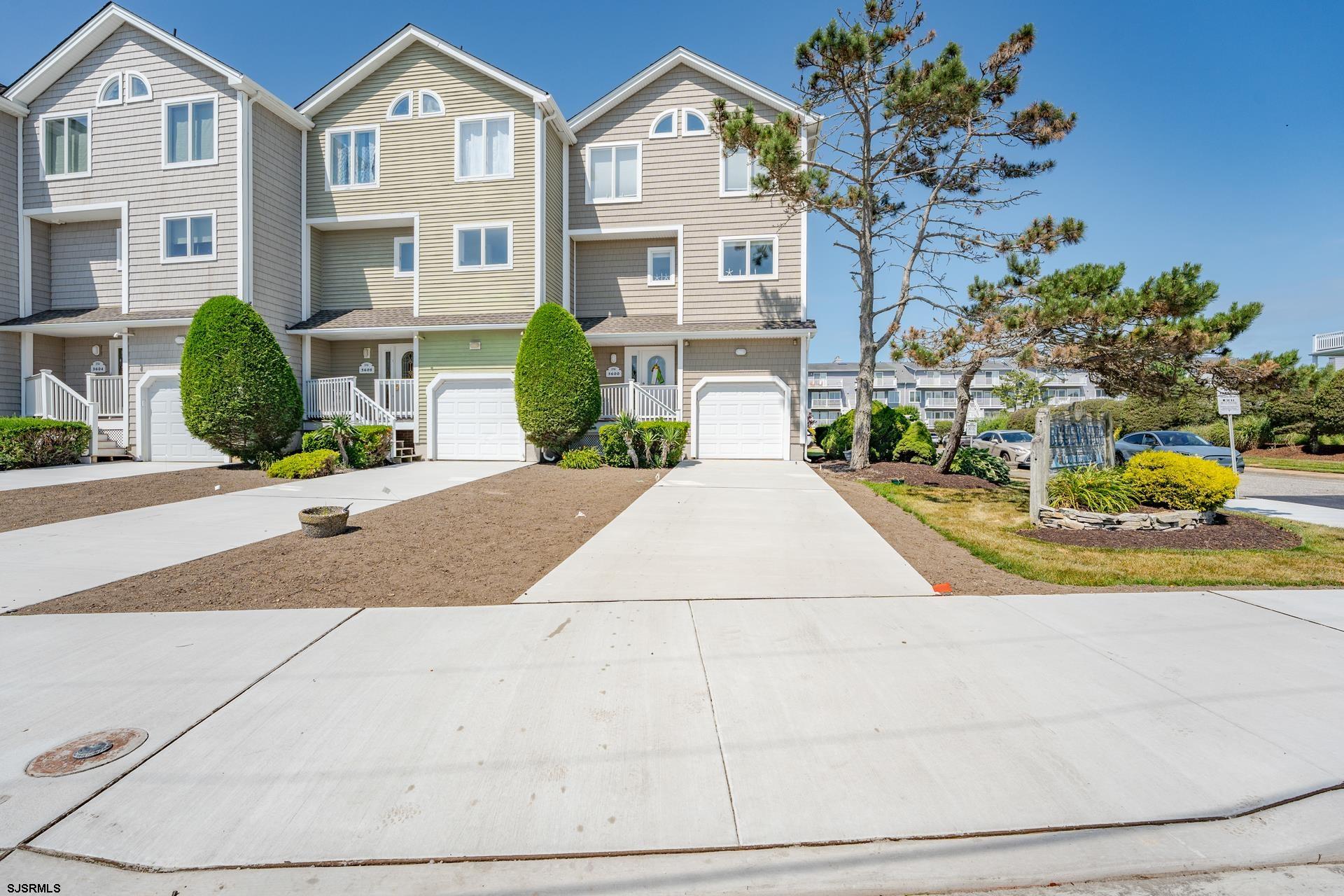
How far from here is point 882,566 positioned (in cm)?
619

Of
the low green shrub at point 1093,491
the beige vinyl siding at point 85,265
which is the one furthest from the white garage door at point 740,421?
the beige vinyl siding at point 85,265

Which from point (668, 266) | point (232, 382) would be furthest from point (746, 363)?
point (232, 382)

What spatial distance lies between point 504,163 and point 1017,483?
50.7 feet

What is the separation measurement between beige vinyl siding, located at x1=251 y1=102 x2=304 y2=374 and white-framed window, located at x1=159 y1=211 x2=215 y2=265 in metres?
1.14

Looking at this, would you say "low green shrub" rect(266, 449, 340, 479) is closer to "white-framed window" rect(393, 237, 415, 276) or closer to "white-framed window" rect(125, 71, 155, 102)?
"white-framed window" rect(393, 237, 415, 276)

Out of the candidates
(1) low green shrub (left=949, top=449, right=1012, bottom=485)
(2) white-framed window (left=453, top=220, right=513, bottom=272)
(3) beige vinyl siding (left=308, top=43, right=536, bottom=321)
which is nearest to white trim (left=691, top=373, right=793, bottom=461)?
(1) low green shrub (left=949, top=449, right=1012, bottom=485)

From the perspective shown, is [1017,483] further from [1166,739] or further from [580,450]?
[1166,739]

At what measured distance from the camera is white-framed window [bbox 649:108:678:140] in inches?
689

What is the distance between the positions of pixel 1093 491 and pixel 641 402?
435 inches

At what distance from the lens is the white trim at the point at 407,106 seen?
16984 mm

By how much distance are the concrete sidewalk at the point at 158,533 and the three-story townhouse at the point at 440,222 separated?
474 centimetres

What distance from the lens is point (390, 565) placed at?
6160 millimetres

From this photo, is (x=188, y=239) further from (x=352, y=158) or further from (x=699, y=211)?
(x=699, y=211)

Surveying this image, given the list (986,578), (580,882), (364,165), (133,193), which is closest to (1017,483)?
(986,578)
